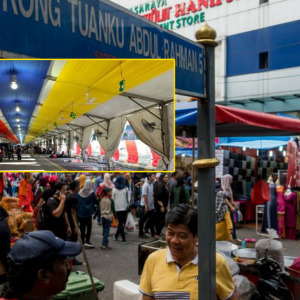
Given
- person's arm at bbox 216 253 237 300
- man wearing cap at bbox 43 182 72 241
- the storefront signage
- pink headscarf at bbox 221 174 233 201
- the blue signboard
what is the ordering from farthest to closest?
the storefront signage
pink headscarf at bbox 221 174 233 201
man wearing cap at bbox 43 182 72 241
person's arm at bbox 216 253 237 300
the blue signboard

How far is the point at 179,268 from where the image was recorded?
7.98 ft

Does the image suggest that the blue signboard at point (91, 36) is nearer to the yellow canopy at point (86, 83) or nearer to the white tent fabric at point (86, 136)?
the yellow canopy at point (86, 83)

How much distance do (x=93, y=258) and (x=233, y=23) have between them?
1563 centimetres

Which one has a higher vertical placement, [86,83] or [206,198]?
[86,83]

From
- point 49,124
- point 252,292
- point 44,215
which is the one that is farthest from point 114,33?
point 44,215

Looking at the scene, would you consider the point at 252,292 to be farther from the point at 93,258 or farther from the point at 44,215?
the point at 93,258

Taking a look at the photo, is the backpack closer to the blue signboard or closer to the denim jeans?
the denim jeans

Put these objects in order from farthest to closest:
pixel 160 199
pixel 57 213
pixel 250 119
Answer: pixel 160 199 → pixel 57 213 → pixel 250 119

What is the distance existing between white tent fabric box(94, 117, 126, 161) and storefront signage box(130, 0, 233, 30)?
19.1 metres

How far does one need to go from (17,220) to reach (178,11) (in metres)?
18.2

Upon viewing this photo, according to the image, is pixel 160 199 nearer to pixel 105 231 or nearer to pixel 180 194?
pixel 180 194

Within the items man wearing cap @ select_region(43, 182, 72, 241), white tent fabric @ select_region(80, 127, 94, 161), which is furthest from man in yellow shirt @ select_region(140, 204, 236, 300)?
man wearing cap @ select_region(43, 182, 72, 241)

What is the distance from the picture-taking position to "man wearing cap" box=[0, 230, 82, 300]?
5.03 feet

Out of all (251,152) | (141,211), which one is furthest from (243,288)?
(141,211)
